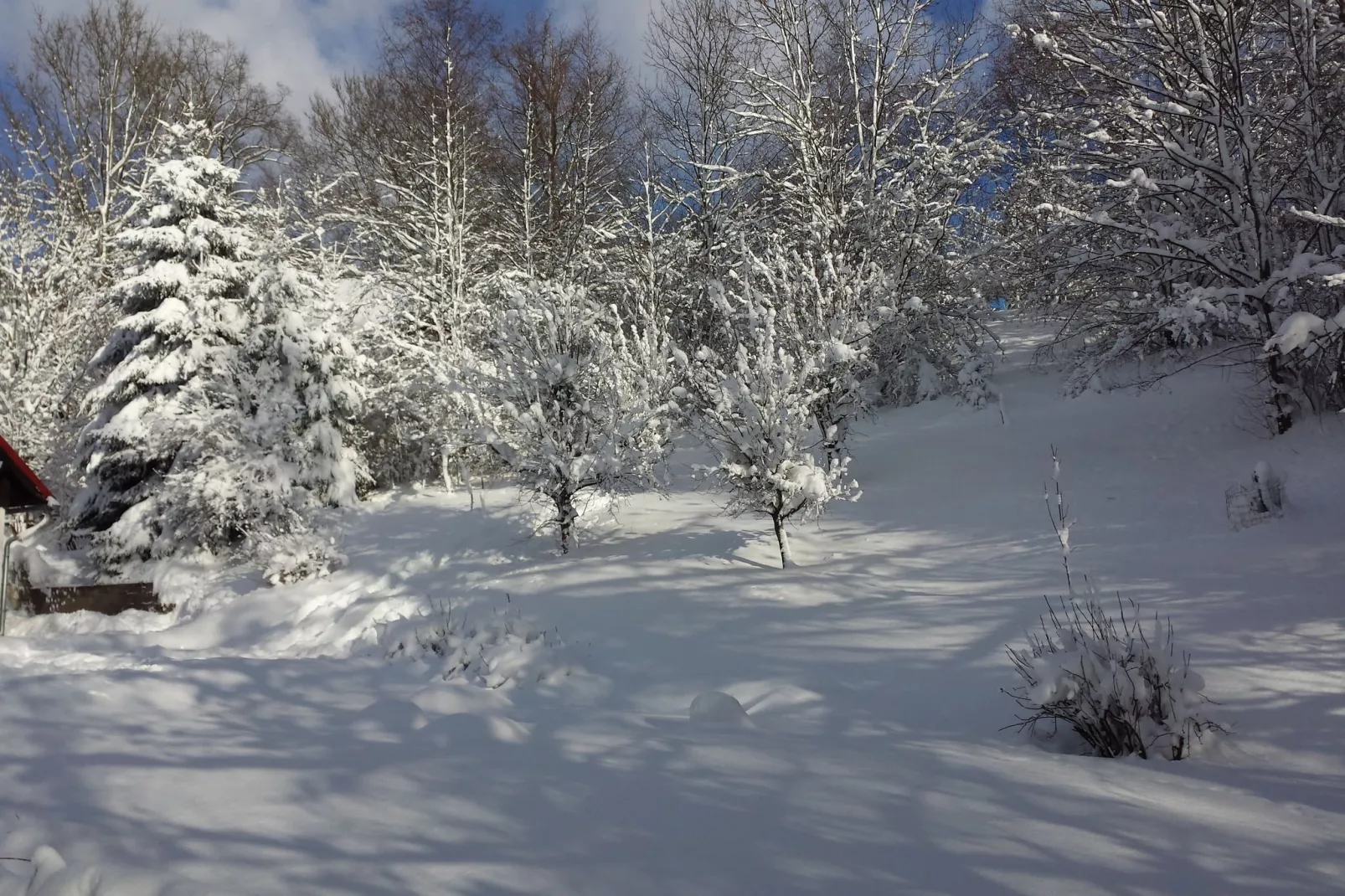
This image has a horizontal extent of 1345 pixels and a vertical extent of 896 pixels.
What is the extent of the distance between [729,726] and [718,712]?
0.93ft

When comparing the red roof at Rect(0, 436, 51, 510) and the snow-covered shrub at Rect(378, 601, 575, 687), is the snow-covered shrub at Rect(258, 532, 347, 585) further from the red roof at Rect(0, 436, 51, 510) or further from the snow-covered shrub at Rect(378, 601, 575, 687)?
the snow-covered shrub at Rect(378, 601, 575, 687)

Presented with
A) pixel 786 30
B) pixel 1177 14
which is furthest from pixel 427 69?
pixel 1177 14

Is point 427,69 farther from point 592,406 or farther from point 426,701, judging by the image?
point 426,701

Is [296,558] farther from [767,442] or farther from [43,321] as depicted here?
[43,321]

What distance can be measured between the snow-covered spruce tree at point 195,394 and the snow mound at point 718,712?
9.53 m

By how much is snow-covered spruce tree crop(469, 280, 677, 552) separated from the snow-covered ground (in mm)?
1062

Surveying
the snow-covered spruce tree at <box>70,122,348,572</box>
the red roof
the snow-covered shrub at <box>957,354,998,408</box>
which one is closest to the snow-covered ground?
the red roof

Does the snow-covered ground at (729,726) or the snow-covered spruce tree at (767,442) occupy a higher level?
the snow-covered spruce tree at (767,442)

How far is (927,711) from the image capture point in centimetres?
492

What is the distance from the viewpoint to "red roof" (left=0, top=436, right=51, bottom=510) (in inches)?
424

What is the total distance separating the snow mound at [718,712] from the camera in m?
4.53

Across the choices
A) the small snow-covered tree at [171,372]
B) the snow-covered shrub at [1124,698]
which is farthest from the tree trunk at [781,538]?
the small snow-covered tree at [171,372]

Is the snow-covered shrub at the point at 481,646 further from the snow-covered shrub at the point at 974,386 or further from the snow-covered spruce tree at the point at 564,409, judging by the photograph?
the snow-covered shrub at the point at 974,386

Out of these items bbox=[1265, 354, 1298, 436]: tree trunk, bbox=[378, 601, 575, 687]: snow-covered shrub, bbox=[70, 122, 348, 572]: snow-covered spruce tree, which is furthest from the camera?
bbox=[70, 122, 348, 572]: snow-covered spruce tree
